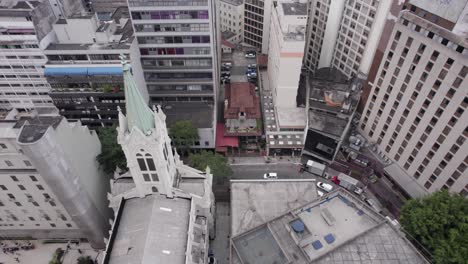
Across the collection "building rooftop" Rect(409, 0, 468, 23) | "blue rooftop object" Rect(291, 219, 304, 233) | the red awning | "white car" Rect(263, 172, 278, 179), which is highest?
"building rooftop" Rect(409, 0, 468, 23)

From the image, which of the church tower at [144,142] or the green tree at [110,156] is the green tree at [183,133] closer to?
the green tree at [110,156]

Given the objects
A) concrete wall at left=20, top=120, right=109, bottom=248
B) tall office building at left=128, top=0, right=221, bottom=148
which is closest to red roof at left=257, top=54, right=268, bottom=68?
tall office building at left=128, top=0, right=221, bottom=148

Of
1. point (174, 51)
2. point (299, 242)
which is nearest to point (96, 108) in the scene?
point (174, 51)

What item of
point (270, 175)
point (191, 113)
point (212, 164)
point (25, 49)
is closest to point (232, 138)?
point (191, 113)

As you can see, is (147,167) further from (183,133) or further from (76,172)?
(183,133)

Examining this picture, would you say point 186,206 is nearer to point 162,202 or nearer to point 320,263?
point 162,202

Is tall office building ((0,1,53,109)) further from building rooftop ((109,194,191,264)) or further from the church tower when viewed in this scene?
building rooftop ((109,194,191,264))
